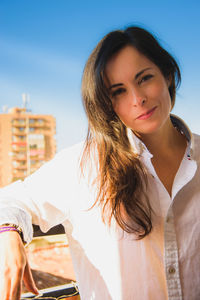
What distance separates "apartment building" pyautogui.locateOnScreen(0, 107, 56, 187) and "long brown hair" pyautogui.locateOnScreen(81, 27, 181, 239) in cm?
3037

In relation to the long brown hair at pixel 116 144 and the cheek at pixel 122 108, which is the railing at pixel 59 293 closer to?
the long brown hair at pixel 116 144

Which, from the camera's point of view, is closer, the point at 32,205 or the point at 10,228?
the point at 10,228

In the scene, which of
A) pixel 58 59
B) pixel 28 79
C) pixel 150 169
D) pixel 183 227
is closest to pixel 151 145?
pixel 150 169

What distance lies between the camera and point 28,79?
126 feet

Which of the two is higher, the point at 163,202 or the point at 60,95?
the point at 60,95

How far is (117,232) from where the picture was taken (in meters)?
0.75

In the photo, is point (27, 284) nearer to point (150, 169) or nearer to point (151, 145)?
point (150, 169)

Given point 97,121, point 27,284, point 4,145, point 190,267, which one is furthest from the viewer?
point 4,145

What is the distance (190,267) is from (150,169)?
299mm

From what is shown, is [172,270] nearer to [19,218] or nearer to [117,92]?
[19,218]

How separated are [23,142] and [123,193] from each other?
114 ft

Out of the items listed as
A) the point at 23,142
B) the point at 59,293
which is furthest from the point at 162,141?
the point at 23,142

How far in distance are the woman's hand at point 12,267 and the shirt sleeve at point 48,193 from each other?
0.28 feet

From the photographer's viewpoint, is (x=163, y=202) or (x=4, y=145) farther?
(x=4, y=145)
